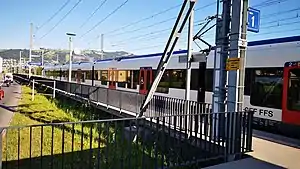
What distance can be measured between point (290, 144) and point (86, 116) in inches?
492

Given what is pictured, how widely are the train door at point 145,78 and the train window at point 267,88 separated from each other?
7946mm

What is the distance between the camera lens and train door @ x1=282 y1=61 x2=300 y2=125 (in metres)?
9.30

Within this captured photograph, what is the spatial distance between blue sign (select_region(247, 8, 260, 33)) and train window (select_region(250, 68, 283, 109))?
135 inches

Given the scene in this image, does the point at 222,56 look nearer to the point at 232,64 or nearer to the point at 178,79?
the point at 232,64

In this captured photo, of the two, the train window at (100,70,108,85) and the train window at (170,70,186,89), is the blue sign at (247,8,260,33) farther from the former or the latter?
the train window at (100,70,108,85)

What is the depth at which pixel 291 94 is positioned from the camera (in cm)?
947

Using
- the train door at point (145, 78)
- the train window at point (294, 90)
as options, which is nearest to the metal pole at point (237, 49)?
the train window at point (294, 90)

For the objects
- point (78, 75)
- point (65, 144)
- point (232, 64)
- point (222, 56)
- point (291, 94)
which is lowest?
point (65, 144)

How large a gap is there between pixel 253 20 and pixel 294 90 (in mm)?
3634

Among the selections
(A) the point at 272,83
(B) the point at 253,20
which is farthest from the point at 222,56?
(A) the point at 272,83

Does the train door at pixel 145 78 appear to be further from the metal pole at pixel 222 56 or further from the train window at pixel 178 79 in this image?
the metal pole at pixel 222 56

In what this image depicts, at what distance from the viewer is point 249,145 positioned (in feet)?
21.5

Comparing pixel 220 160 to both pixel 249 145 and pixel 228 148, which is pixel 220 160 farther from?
pixel 249 145

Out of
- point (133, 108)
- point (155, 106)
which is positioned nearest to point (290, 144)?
point (155, 106)
